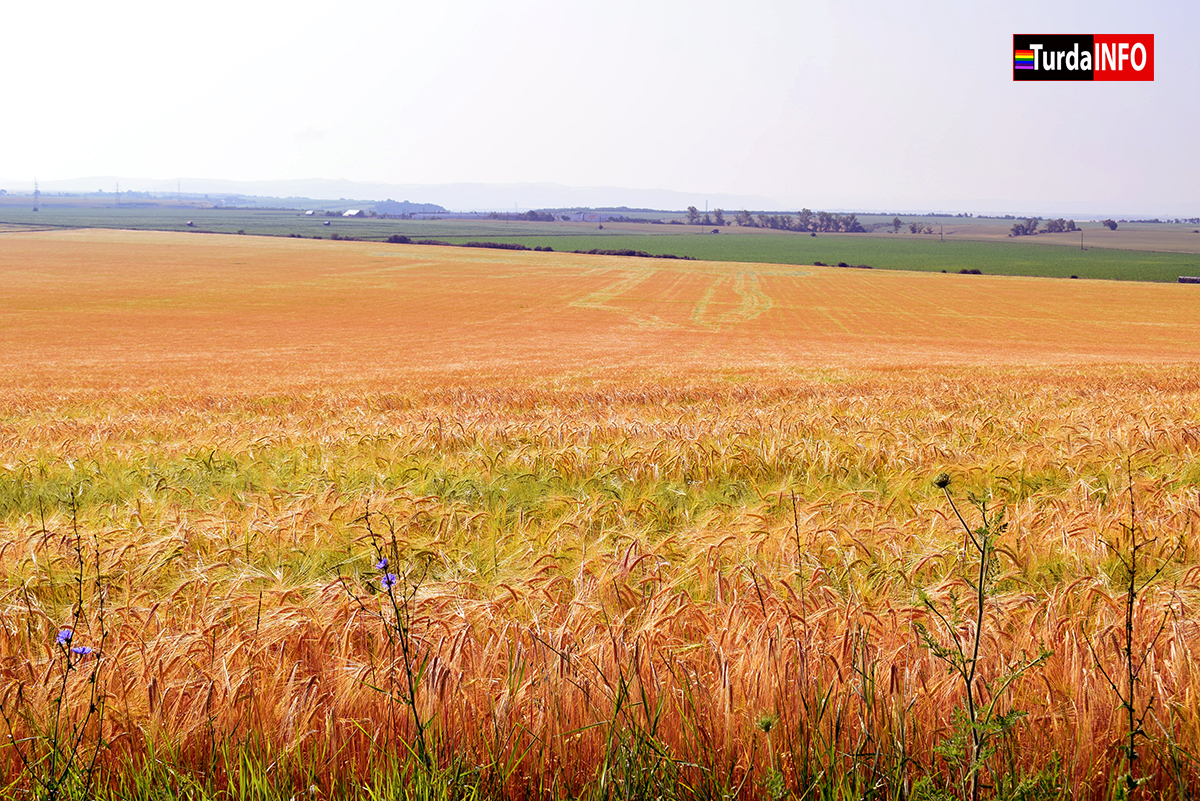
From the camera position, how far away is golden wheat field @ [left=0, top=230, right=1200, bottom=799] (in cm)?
216

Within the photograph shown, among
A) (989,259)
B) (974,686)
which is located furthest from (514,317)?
(989,259)

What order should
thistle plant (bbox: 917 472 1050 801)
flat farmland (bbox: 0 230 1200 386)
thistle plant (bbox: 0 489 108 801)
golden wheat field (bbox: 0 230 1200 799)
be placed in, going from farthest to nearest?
flat farmland (bbox: 0 230 1200 386) < golden wheat field (bbox: 0 230 1200 799) < thistle plant (bbox: 0 489 108 801) < thistle plant (bbox: 917 472 1050 801)

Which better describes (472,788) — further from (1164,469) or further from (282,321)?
(282,321)

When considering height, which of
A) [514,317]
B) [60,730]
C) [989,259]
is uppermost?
[989,259]

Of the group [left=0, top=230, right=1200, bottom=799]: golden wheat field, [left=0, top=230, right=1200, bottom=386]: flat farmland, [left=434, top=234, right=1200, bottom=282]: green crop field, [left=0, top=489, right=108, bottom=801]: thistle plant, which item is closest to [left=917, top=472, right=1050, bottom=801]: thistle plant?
[left=0, top=230, right=1200, bottom=799]: golden wheat field

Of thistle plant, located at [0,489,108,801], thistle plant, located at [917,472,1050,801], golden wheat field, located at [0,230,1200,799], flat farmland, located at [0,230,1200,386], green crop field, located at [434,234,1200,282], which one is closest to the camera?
thistle plant, located at [917,472,1050,801]

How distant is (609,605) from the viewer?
3.03m

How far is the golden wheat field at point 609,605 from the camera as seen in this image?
7.07 feet

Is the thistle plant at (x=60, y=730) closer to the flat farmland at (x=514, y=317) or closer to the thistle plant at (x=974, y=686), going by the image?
the thistle plant at (x=974, y=686)

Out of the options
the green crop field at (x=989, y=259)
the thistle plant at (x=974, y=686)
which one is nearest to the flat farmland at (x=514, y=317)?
the thistle plant at (x=974, y=686)

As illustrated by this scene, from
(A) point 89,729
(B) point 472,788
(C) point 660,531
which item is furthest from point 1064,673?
(A) point 89,729

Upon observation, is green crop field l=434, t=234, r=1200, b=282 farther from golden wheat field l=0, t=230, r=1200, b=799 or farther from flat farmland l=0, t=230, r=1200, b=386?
golden wheat field l=0, t=230, r=1200, b=799

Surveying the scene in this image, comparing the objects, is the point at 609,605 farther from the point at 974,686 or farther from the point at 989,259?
the point at 989,259

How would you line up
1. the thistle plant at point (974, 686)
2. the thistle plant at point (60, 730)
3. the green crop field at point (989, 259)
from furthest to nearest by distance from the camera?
the green crop field at point (989, 259) → the thistle plant at point (60, 730) → the thistle plant at point (974, 686)
